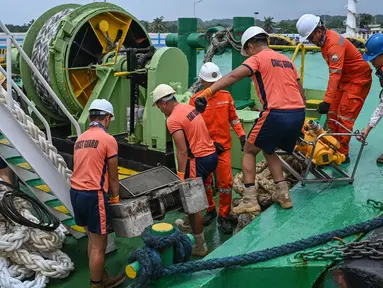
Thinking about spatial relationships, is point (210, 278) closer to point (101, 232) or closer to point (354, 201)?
point (101, 232)

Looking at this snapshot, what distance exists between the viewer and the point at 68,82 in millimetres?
6918

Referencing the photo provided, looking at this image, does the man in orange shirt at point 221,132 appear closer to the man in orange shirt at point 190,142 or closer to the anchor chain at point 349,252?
the man in orange shirt at point 190,142

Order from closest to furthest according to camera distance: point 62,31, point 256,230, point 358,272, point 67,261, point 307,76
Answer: point 358,272, point 256,230, point 67,261, point 62,31, point 307,76

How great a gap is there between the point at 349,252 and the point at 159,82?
350 centimetres

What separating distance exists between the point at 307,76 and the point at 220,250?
7.38 meters

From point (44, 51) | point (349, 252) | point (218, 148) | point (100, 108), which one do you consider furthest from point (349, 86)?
point (44, 51)

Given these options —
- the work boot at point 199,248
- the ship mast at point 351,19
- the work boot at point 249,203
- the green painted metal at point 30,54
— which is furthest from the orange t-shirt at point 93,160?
the ship mast at point 351,19

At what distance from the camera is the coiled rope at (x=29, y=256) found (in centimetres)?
376

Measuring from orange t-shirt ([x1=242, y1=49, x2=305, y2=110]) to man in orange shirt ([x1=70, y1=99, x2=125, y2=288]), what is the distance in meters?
1.25

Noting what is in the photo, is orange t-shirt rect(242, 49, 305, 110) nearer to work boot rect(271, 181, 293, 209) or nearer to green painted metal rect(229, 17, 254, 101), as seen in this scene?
work boot rect(271, 181, 293, 209)

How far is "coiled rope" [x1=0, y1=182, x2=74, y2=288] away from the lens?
A: 3762 mm

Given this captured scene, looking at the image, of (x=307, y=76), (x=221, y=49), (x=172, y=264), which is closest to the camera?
(x=172, y=264)

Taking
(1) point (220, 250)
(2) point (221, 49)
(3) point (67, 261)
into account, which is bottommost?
(3) point (67, 261)

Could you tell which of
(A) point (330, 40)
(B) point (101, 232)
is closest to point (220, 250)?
(B) point (101, 232)
